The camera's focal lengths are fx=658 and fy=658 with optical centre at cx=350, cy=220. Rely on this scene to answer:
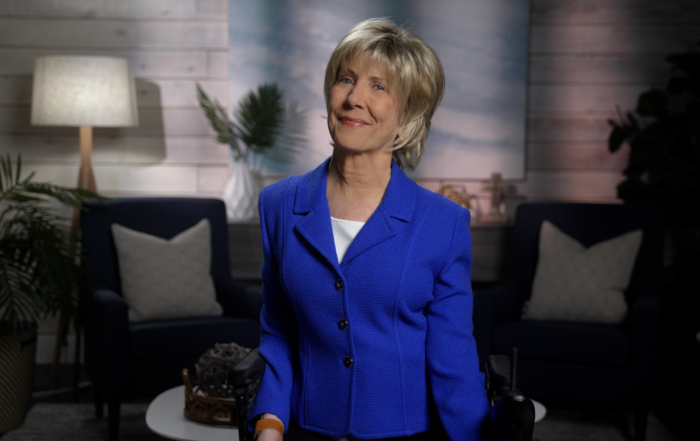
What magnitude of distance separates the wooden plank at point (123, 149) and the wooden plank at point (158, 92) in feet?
0.64

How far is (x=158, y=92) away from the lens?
145 inches

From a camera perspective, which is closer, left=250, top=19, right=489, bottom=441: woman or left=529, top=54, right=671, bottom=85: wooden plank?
left=250, top=19, right=489, bottom=441: woman

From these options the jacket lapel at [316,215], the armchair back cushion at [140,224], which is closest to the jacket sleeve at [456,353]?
the jacket lapel at [316,215]

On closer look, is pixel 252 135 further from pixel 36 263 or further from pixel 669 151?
pixel 669 151

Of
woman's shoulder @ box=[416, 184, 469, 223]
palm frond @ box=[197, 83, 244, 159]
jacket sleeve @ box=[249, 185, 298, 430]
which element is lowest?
jacket sleeve @ box=[249, 185, 298, 430]

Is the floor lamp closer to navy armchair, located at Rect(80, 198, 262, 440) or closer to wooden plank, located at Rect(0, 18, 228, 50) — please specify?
navy armchair, located at Rect(80, 198, 262, 440)

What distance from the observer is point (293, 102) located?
366 cm

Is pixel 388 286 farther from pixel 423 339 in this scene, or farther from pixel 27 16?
pixel 27 16

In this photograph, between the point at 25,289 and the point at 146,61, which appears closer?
the point at 25,289

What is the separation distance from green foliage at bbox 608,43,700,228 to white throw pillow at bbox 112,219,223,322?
213 centimetres

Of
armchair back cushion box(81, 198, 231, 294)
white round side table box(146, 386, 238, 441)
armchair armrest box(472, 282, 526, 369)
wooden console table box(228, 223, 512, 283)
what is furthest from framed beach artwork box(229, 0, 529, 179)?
white round side table box(146, 386, 238, 441)

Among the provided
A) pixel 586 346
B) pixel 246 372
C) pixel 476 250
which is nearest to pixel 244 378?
pixel 246 372

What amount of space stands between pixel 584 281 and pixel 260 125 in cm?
179

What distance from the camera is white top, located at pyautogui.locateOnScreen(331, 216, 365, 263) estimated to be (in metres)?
1.22
